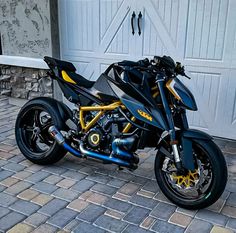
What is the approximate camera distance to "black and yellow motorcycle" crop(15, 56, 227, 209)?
230cm

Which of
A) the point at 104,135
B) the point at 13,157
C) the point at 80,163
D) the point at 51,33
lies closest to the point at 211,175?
the point at 104,135

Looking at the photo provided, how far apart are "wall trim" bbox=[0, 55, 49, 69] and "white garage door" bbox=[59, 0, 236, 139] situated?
583 millimetres

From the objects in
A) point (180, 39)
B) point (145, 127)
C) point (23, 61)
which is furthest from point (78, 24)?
point (145, 127)

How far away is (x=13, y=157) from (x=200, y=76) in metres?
2.23

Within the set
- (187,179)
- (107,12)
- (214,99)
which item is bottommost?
(187,179)

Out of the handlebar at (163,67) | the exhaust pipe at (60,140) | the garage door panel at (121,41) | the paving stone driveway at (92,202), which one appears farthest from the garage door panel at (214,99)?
the exhaust pipe at (60,140)

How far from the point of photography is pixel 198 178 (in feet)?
7.66

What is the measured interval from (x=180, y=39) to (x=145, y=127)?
166 centimetres

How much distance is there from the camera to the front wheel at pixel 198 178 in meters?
2.25

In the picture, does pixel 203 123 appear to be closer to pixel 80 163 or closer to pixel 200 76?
pixel 200 76

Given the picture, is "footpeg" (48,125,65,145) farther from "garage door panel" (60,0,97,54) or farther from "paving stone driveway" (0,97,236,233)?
"garage door panel" (60,0,97,54)

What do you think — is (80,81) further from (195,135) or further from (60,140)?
(195,135)

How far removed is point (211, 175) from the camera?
2.29 meters

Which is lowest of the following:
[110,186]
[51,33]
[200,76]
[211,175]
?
[110,186]
